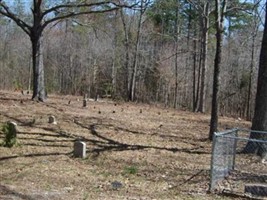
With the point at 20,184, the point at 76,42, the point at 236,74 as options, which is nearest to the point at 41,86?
the point at 20,184

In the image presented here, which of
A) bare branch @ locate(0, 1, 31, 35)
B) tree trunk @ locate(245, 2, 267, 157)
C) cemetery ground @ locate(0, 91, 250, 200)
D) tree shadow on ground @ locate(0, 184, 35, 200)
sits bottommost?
tree shadow on ground @ locate(0, 184, 35, 200)

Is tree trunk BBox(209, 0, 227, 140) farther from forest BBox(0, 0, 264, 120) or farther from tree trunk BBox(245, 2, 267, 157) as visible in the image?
forest BBox(0, 0, 264, 120)

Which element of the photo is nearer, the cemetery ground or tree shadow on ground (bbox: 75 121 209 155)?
the cemetery ground

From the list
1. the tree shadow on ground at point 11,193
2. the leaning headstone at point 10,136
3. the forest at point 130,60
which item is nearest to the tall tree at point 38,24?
the leaning headstone at point 10,136

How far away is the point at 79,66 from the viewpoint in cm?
3722

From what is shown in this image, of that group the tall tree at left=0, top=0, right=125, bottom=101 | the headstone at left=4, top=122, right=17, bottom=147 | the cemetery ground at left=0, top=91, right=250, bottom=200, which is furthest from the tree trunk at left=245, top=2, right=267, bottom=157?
the tall tree at left=0, top=0, right=125, bottom=101

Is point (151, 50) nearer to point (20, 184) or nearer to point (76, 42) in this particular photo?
point (76, 42)

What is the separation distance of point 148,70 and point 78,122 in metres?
24.4

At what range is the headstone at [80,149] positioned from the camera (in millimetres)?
8648

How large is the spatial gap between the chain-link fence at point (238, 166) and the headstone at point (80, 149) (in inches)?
106

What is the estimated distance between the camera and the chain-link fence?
6.84 m

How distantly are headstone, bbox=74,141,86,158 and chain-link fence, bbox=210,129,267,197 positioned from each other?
2694 millimetres

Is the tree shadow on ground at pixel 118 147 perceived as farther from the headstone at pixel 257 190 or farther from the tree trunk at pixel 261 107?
the headstone at pixel 257 190

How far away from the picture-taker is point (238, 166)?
8.78m
